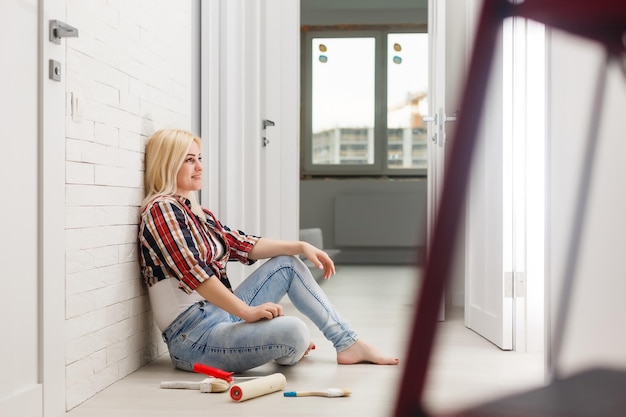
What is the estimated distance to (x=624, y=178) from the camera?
1454 mm

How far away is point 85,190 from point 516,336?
172cm

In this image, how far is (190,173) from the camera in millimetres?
2592

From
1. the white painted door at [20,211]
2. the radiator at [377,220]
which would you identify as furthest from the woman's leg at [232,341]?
the radiator at [377,220]

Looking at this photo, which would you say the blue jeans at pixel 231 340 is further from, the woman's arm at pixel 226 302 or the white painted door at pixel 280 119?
the white painted door at pixel 280 119

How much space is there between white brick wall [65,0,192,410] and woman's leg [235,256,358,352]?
391 millimetres

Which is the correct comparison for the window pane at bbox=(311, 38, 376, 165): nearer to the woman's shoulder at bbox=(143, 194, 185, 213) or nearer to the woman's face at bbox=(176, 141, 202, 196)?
→ the woman's face at bbox=(176, 141, 202, 196)

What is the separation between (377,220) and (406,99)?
4.22 feet

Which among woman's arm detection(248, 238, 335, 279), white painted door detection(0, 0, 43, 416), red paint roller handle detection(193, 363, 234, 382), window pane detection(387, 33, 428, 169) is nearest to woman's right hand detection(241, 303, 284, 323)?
red paint roller handle detection(193, 363, 234, 382)

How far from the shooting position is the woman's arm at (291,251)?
2.67 metres

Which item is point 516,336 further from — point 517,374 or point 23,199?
point 23,199

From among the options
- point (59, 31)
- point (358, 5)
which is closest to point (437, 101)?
point (59, 31)

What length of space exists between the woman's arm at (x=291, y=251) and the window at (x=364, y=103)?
5.25 meters

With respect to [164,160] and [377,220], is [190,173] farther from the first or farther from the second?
[377,220]

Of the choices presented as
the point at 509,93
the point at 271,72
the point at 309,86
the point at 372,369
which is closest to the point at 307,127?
the point at 309,86
